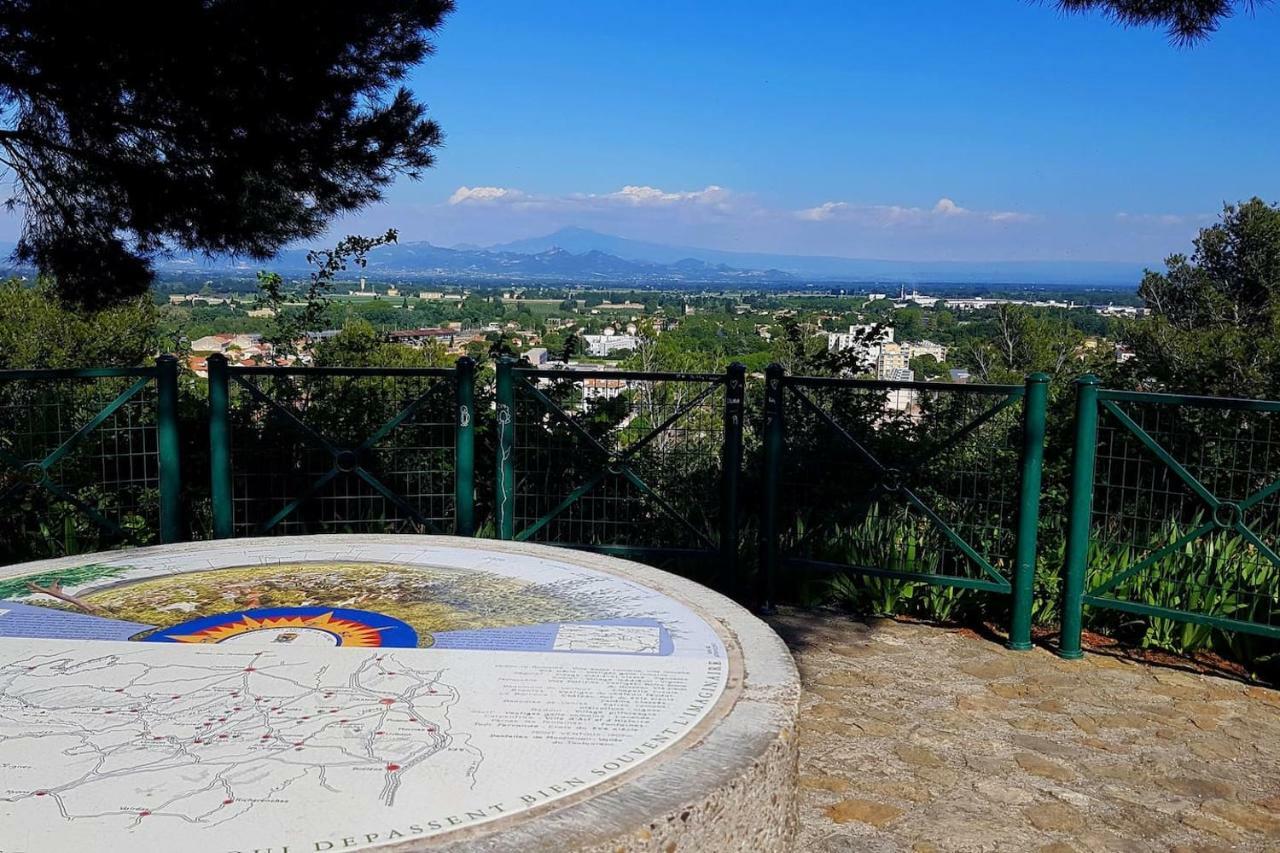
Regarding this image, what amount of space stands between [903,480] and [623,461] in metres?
1.54

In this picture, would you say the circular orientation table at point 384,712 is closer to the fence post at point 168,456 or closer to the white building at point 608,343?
the fence post at point 168,456

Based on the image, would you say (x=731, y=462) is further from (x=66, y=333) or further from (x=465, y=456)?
(x=66, y=333)

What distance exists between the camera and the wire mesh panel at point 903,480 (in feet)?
18.8

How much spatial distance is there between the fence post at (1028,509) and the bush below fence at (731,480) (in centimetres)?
1

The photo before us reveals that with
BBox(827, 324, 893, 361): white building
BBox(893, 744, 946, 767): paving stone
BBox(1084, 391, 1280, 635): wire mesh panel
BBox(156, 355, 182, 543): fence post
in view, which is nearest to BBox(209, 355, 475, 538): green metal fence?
BBox(156, 355, 182, 543): fence post

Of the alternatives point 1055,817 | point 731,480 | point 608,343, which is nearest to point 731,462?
point 731,480

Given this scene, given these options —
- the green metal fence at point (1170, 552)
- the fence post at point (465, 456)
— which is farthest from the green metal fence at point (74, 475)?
the green metal fence at point (1170, 552)

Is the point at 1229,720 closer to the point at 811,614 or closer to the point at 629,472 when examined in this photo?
the point at 811,614

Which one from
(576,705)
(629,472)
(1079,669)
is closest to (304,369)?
(629,472)

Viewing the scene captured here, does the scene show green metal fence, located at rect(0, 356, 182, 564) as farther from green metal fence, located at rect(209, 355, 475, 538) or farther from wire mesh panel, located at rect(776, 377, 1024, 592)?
wire mesh panel, located at rect(776, 377, 1024, 592)

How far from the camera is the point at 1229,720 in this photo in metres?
4.57

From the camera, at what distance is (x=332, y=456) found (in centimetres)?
654

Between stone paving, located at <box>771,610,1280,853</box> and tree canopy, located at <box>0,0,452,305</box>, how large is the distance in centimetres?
400

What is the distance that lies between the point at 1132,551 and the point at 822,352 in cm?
273
